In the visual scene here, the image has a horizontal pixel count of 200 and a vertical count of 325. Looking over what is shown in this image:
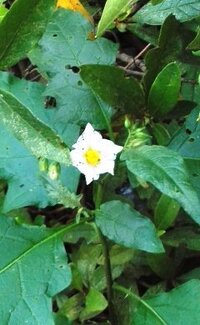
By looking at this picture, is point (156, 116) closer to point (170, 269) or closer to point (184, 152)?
point (184, 152)

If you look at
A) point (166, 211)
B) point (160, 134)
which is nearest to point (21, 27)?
point (160, 134)

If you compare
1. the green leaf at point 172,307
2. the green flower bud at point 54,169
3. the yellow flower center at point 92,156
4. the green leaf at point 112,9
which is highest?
the green leaf at point 112,9

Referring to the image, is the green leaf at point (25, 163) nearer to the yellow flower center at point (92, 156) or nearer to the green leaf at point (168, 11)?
the yellow flower center at point (92, 156)

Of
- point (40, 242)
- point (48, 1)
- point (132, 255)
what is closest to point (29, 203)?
point (40, 242)

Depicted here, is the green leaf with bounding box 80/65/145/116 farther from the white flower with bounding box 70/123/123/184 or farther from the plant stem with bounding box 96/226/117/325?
the plant stem with bounding box 96/226/117/325

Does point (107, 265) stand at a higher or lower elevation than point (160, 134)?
lower

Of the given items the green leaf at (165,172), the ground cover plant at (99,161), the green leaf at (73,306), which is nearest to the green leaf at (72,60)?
the ground cover plant at (99,161)

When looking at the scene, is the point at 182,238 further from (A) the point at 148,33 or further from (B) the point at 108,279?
(A) the point at 148,33

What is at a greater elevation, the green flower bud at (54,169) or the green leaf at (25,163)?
the green flower bud at (54,169)
